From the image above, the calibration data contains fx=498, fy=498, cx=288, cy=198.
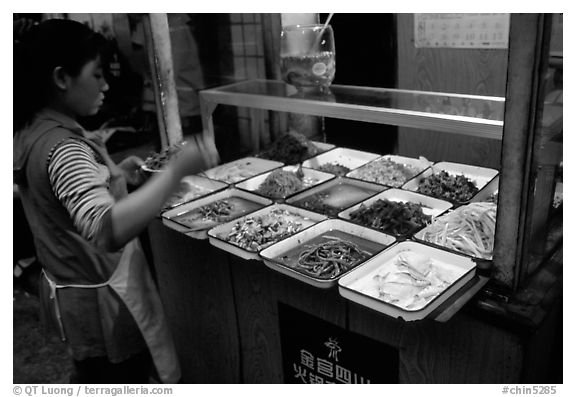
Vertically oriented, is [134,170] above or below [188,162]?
below

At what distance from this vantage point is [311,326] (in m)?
2.51

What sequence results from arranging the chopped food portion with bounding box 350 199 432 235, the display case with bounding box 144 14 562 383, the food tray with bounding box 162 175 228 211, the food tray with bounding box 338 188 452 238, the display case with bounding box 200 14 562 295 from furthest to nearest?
the food tray with bounding box 162 175 228 211 < the food tray with bounding box 338 188 452 238 < the chopped food portion with bounding box 350 199 432 235 < the display case with bounding box 144 14 562 383 < the display case with bounding box 200 14 562 295

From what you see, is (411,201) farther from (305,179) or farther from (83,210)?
(83,210)

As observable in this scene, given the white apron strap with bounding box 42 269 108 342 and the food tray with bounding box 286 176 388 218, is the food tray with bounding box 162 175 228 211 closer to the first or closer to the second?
the food tray with bounding box 286 176 388 218

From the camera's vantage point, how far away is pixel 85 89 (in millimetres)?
2127

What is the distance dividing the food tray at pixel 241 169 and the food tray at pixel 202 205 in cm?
21

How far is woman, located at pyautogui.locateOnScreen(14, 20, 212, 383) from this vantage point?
5.96 feet

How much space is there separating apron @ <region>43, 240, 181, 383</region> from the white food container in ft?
4.44

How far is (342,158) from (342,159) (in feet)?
0.04

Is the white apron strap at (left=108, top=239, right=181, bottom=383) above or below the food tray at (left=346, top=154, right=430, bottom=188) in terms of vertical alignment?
below

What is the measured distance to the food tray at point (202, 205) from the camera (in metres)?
2.68

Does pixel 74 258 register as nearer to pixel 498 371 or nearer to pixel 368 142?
pixel 498 371

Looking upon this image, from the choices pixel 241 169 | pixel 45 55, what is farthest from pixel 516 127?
pixel 241 169

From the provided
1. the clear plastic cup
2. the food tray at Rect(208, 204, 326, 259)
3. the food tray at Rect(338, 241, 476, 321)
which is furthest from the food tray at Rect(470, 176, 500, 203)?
the clear plastic cup
